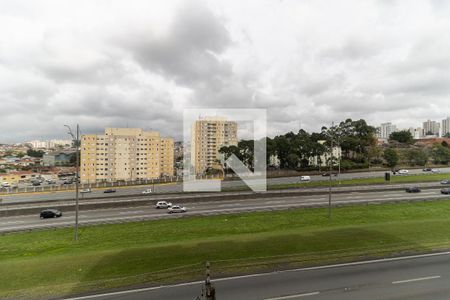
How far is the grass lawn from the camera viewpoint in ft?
41.0

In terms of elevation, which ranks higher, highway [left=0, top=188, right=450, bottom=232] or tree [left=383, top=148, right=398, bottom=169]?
tree [left=383, top=148, right=398, bottom=169]

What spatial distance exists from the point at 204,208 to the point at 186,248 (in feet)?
51.0

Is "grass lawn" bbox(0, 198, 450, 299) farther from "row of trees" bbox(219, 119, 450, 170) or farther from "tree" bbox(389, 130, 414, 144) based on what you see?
"tree" bbox(389, 130, 414, 144)

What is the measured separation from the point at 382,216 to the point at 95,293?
25.7m

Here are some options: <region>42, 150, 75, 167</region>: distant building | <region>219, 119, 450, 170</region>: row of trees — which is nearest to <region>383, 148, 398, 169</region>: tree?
<region>219, 119, 450, 170</region>: row of trees

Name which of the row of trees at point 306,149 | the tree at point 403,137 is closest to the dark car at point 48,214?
the row of trees at point 306,149

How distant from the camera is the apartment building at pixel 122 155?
8544 centimetres

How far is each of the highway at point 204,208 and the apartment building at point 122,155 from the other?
58631 millimetres

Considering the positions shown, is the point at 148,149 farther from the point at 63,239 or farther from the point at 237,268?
the point at 237,268

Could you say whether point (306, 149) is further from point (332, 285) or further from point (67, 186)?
point (332, 285)

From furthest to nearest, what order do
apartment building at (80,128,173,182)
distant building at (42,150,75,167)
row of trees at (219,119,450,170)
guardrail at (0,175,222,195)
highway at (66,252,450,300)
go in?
distant building at (42,150,75,167) → apartment building at (80,128,173,182) → row of trees at (219,119,450,170) → guardrail at (0,175,222,195) → highway at (66,252,450,300)

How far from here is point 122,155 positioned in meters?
90.1

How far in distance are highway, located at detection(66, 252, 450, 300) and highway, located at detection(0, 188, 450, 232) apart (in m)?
16.6

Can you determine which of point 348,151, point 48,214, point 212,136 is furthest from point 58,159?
point 348,151
